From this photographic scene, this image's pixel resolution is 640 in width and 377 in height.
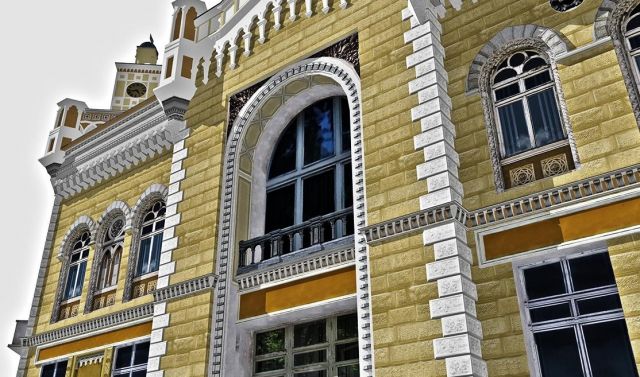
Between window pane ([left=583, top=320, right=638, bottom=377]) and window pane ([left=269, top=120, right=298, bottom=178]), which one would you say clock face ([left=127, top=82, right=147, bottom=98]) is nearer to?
window pane ([left=269, top=120, right=298, bottom=178])

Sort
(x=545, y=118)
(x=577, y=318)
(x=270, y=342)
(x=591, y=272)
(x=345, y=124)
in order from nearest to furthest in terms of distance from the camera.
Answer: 1. (x=577, y=318)
2. (x=591, y=272)
3. (x=545, y=118)
4. (x=270, y=342)
5. (x=345, y=124)

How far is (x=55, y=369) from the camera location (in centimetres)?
1625

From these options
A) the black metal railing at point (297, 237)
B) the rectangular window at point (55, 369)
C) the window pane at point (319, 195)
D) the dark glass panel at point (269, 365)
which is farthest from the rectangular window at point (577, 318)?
the rectangular window at point (55, 369)

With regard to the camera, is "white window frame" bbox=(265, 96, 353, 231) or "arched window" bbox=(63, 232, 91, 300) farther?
"arched window" bbox=(63, 232, 91, 300)

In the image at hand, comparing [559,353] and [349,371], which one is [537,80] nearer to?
[559,353]

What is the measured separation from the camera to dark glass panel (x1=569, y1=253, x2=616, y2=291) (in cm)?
865

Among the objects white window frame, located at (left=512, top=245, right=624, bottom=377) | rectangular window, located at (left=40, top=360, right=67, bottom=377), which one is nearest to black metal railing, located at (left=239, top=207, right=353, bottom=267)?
white window frame, located at (left=512, top=245, right=624, bottom=377)

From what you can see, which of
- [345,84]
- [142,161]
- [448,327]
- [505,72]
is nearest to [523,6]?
[505,72]

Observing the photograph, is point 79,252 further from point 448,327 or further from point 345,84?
point 448,327

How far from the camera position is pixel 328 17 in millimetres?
13523

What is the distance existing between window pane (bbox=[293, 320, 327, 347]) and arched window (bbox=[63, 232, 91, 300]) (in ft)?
26.8

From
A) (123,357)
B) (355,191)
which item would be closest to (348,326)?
(355,191)

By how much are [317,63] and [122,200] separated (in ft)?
25.1

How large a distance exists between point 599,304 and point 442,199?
278cm
